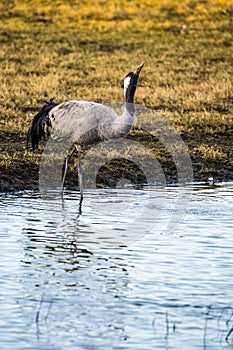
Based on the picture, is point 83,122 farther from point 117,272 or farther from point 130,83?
point 117,272

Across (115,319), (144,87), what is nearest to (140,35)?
(144,87)

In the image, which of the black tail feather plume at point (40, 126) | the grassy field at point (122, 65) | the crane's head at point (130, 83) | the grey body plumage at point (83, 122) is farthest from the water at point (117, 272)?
the grassy field at point (122, 65)

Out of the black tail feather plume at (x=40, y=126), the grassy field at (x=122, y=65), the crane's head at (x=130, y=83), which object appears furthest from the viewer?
the grassy field at (x=122, y=65)

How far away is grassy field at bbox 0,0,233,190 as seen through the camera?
14.2 m

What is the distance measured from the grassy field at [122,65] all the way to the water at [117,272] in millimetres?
1930

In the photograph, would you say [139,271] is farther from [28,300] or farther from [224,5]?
[224,5]

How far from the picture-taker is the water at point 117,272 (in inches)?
233

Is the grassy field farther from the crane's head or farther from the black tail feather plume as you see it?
the crane's head

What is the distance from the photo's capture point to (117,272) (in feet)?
24.7

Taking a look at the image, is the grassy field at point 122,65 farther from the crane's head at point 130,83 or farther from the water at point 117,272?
the crane's head at point 130,83

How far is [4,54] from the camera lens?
2386 cm

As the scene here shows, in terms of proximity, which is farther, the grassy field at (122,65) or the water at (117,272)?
the grassy field at (122,65)

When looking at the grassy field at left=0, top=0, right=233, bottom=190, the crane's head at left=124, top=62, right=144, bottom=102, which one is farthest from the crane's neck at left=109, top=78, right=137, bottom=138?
the grassy field at left=0, top=0, right=233, bottom=190

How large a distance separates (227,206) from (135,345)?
5.20 m
